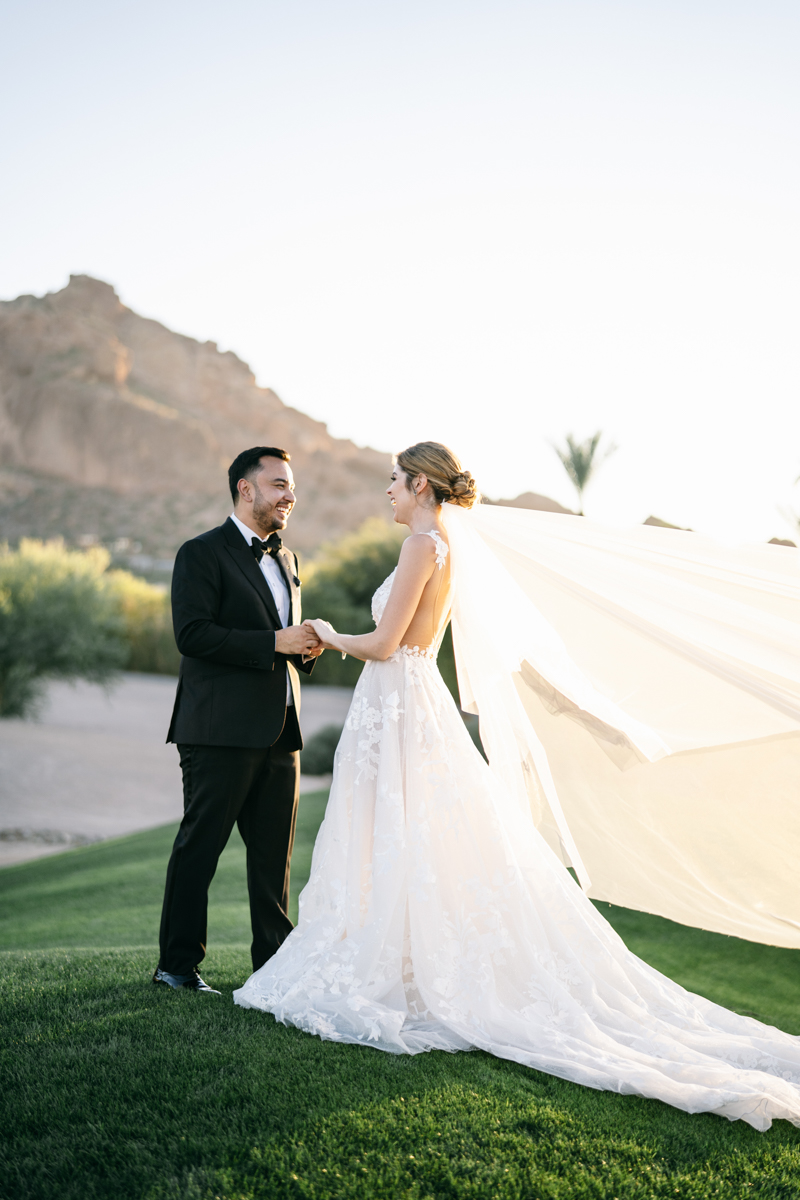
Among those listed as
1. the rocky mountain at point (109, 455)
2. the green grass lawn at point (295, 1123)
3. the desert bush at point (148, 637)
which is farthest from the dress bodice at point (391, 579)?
the rocky mountain at point (109, 455)

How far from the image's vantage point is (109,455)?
7744 cm

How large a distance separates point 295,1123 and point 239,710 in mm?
1593

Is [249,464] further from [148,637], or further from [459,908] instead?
[148,637]

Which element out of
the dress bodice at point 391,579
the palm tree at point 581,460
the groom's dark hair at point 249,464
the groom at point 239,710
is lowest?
the groom at point 239,710

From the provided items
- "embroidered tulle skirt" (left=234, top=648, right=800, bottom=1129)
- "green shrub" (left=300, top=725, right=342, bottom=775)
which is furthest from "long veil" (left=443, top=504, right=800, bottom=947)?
"green shrub" (left=300, top=725, right=342, bottom=775)

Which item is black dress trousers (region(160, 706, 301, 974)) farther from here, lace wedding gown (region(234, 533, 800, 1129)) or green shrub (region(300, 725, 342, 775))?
green shrub (region(300, 725, 342, 775))

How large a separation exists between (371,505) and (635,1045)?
8273 centimetres

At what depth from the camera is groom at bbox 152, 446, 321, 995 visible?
134 inches

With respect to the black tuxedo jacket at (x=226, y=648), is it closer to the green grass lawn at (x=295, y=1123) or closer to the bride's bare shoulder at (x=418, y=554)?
the bride's bare shoulder at (x=418, y=554)

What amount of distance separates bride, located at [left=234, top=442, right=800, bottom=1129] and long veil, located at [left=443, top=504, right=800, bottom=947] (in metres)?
0.03

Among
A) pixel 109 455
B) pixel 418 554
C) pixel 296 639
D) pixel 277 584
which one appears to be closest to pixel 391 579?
pixel 418 554

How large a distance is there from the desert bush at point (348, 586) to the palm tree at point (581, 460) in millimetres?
5673

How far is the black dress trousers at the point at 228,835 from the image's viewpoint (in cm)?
339

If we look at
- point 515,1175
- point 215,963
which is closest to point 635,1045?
point 515,1175
